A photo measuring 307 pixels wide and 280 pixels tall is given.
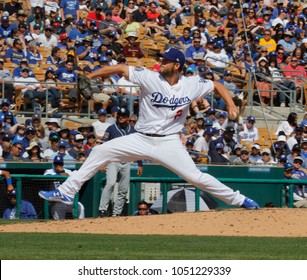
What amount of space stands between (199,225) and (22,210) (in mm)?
3583

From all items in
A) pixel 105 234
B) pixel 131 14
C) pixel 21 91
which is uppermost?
→ pixel 131 14

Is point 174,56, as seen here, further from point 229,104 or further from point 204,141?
point 204,141

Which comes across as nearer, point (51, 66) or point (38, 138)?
point (38, 138)

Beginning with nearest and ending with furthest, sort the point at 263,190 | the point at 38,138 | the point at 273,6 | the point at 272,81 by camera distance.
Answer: the point at 263,190
the point at 38,138
the point at 272,81
the point at 273,6

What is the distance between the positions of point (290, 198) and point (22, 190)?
4.25 m

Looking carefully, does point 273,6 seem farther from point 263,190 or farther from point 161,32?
point 263,190

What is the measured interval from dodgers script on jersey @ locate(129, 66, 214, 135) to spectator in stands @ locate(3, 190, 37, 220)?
3.99 m

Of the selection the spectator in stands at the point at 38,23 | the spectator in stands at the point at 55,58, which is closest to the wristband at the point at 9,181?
the spectator in stands at the point at 55,58

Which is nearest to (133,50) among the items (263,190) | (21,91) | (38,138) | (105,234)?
(21,91)

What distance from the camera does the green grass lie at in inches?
419

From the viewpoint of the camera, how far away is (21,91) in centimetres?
2167

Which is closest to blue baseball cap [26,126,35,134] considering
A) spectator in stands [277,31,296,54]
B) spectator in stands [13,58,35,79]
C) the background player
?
spectator in stands [13,58,35,79]

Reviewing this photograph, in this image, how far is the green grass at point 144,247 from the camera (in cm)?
1064

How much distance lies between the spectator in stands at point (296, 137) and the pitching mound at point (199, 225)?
→ 719 centimetres
